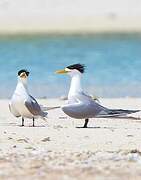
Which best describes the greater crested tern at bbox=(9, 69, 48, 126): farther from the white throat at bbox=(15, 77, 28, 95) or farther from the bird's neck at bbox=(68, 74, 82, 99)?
the bird's neck at bbox=(68, 74, 82, 99)

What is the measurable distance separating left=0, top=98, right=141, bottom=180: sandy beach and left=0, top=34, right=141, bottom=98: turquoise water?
195 inches

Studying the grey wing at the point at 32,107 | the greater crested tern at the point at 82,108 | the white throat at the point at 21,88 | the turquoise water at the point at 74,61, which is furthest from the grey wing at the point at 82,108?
the turquoise water at the point at 74,61

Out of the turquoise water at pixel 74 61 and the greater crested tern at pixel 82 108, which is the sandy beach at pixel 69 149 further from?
the turquoise water at pixel 74 61

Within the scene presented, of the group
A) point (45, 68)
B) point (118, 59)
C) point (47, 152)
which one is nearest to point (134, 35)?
point (118, 59)

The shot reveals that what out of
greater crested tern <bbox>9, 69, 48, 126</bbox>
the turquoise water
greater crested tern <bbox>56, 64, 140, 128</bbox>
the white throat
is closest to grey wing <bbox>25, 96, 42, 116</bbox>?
greater crested tern <bbox>9, 69, 48, 126</bbox>

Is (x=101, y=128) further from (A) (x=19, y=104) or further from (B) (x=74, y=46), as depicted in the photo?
(B) (x=74, y=46)

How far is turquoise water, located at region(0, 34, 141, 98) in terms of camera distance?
16159mm

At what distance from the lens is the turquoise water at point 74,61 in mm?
16159

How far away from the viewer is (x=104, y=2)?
45.6m

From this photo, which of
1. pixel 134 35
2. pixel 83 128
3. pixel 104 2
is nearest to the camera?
pixel 83 128

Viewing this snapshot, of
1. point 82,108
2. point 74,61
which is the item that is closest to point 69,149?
point 82,108

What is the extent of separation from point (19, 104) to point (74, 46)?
733 inches

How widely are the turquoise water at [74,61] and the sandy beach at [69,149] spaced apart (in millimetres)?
4955

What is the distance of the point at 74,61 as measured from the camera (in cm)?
2239
